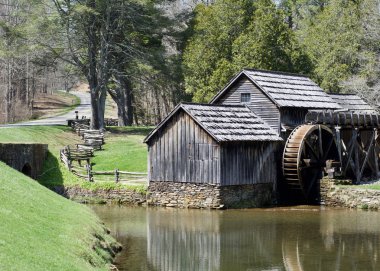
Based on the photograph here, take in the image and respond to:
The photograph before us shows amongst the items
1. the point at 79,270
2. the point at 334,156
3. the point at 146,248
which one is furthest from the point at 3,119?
the point at 79,270

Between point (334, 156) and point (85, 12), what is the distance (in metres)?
22.3

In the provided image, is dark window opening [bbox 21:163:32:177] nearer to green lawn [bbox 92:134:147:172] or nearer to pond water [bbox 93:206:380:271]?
green lawn [bbox 92:134:147:172]

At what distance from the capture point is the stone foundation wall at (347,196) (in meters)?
29.2

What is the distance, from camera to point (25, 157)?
→ 33.4 m

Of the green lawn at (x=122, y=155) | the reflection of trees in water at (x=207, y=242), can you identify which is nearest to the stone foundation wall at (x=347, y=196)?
the reflection of trees in water at (x=207, y=242)

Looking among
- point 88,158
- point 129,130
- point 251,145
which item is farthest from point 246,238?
point 129,130

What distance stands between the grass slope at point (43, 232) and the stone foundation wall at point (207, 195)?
27.7ft

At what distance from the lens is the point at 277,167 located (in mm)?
32781

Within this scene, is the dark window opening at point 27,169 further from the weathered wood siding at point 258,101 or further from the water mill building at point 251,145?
the weathered wood siding at point 258,101

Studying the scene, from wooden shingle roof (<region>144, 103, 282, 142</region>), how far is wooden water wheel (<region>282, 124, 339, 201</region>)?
3.43ft

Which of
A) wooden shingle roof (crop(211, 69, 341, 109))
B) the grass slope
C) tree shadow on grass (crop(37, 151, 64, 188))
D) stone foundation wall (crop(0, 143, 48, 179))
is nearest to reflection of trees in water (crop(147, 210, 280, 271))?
the grass slope

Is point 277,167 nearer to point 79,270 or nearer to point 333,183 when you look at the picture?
point 333,183

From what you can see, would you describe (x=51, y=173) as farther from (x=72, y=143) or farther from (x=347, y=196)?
(x=347, y=196)

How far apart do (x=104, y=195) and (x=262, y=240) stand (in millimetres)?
13013
